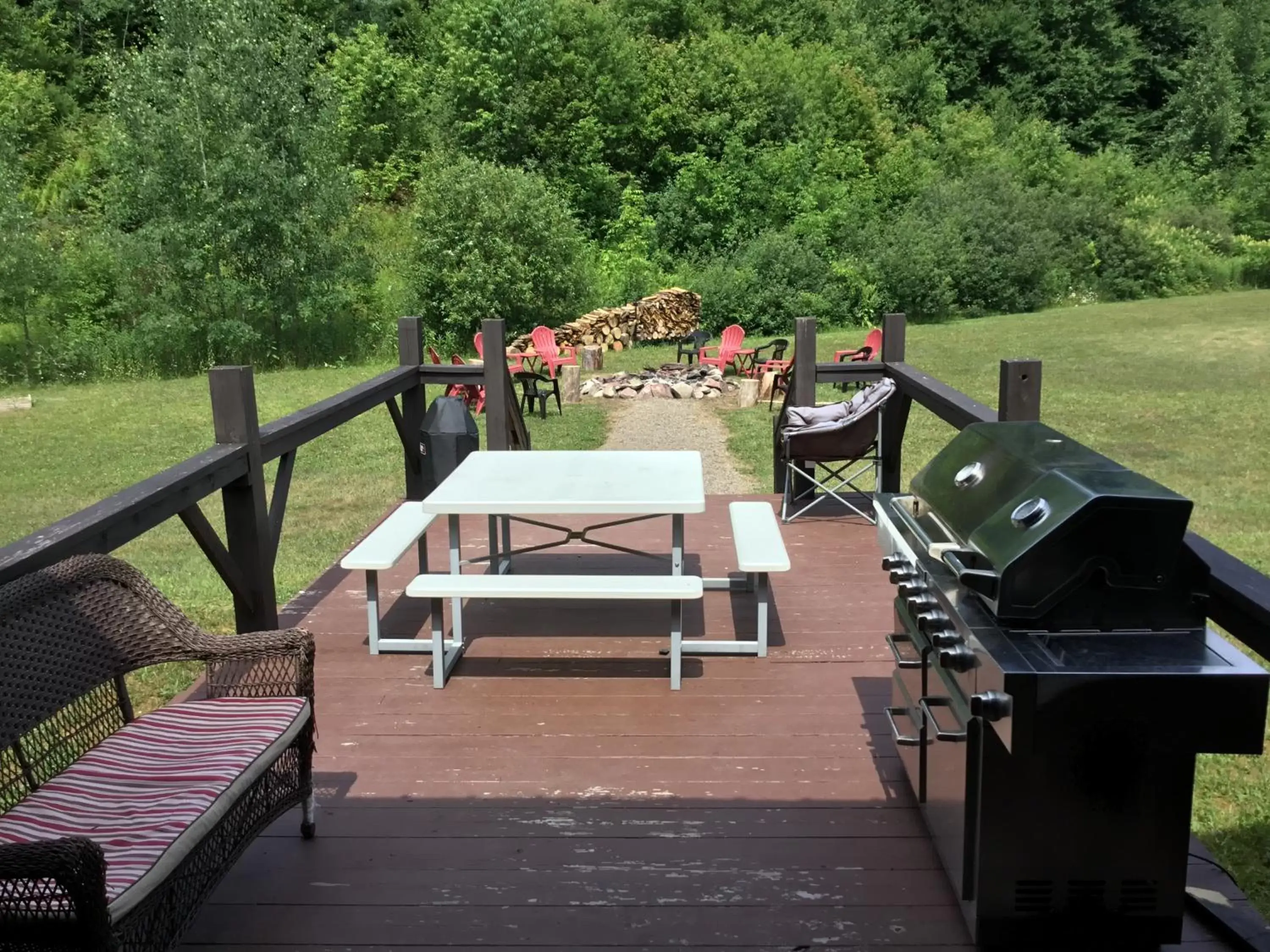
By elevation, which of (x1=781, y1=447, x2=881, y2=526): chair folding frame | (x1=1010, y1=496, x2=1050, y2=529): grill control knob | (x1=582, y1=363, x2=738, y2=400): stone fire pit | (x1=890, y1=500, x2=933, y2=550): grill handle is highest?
(x1=1010, y1=496, x2=1050, y2=529): grill control knob

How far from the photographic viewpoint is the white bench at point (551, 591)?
11.2ft

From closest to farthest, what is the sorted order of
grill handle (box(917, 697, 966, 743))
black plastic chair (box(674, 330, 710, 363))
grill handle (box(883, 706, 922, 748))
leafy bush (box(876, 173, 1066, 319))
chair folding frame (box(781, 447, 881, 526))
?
grill handle (box(917, 697, 966, 743)) → grill handle (box(883, 706, 922, 748)) → chair folding frame (box(781, 447, 881, 526)) → black plastic chair (box(674, 330, 710, 363)) → leafy bush (box(876, 173, 1066, 319))

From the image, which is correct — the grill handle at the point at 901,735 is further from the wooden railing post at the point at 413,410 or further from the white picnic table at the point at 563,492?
the wooden railing post at the point at 413,410

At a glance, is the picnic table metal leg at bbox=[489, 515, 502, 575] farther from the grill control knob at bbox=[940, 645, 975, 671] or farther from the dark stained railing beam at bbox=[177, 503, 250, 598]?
the grill control knob at bbox=[940, 645, 975, 671]

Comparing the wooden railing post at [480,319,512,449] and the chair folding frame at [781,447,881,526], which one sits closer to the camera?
the chair folding frame at [781,447,881,526]

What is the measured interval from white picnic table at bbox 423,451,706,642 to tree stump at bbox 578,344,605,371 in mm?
10817

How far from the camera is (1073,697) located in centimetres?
171

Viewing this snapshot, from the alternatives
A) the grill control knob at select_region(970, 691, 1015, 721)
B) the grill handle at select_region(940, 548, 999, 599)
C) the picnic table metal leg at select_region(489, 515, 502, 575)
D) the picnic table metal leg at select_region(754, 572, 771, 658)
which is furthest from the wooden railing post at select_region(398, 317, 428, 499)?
the grill control knob at select_region(970, 691, 1015, 721)

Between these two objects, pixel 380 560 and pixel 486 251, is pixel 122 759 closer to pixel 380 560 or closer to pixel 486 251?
pixel 380 560

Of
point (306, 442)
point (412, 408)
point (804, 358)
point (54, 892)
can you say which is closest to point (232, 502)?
point (306, 442)

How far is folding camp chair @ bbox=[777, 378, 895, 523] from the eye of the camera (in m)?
5.57

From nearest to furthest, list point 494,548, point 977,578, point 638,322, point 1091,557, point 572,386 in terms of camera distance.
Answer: point 1091,557, point 977,578, point 494,548, point 572,386, point 638,322

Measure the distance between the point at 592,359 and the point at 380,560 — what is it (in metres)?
12.1

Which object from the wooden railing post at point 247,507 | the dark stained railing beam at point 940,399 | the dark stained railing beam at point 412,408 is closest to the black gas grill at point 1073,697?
the dark stained railing beam at point 940,399
